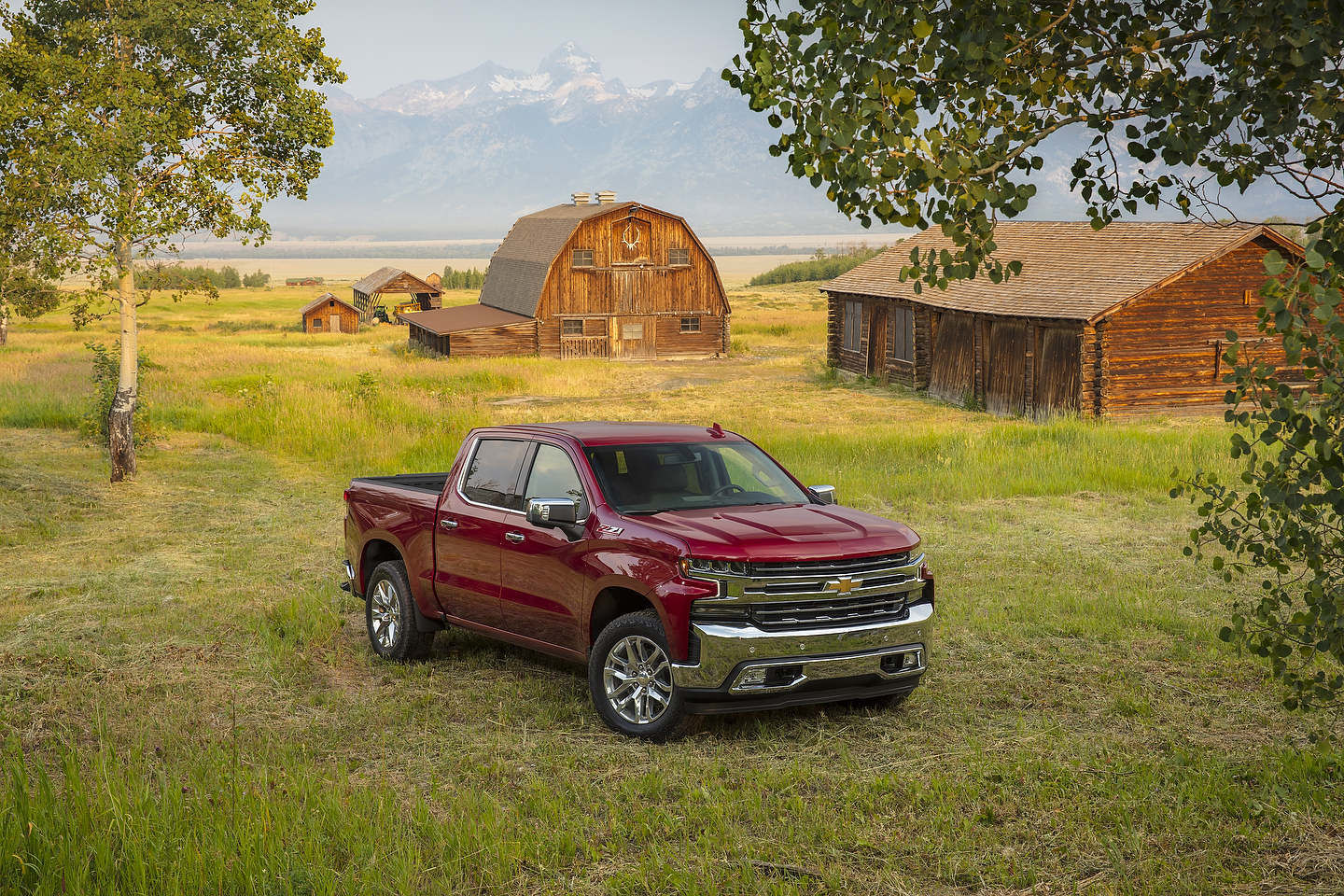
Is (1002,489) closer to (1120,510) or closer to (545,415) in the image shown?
(1120,510)

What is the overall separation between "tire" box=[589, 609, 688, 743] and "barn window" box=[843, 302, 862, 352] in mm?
37442

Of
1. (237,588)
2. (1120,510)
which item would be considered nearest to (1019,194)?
(237,588)

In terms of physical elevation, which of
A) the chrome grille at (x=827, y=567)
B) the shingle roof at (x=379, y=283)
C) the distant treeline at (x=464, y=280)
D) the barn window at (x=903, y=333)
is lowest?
the chrome grille at (x=827, y=567)

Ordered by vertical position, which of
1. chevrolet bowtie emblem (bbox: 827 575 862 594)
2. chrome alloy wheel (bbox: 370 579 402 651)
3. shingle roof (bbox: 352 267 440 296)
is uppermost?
shingle roof (bbox: 352 267 440 296)

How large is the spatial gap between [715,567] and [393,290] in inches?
3452

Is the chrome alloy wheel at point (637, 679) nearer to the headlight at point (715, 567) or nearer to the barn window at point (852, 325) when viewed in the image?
the headlight at point (715, 567)

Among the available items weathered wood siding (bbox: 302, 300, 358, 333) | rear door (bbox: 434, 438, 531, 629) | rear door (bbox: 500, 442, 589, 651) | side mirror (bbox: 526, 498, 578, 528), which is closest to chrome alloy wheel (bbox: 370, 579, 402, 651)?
rear door (bbox: 434, 438, 531, 629)

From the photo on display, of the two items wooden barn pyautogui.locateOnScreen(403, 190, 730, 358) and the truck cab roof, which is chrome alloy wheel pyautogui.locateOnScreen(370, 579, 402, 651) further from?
wooden barn pyautogui.locateOnScreen(403, 190, 730, 358)

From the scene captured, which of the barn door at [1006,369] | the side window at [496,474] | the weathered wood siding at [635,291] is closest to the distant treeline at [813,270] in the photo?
the weathered wood siding at [635,291]

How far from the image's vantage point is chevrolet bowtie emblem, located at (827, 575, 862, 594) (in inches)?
294

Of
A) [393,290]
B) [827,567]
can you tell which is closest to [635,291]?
[393,290]

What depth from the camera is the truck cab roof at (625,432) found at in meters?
8.85

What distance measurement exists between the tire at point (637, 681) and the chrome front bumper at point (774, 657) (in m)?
0.23

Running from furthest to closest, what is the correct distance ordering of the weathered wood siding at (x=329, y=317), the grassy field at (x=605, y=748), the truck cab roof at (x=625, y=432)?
the weathered wood siding at (x=329, y=317), the truck cab roof at (x=625, y=432), the grassy field at (x=605, y=748)
